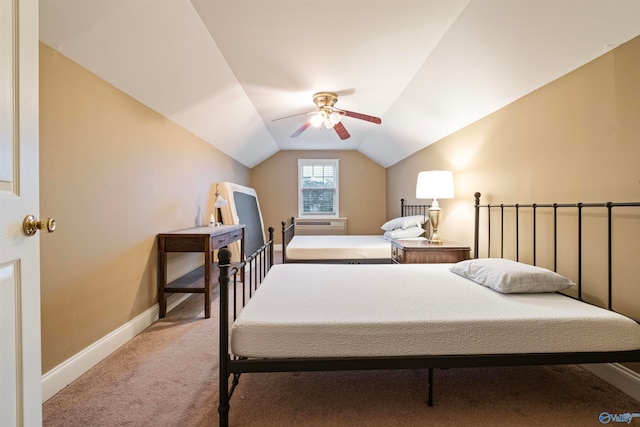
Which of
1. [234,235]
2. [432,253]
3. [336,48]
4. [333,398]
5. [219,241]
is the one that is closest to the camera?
[333,398]

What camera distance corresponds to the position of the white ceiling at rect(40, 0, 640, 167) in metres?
1.62

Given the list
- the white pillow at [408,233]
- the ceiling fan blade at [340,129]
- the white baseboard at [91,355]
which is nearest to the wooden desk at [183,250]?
the white baseboard at [91,355]

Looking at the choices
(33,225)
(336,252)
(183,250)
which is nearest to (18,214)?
(33,225)

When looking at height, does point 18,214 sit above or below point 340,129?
below

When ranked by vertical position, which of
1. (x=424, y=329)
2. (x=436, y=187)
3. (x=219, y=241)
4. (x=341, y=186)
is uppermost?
(x=341, y=186)

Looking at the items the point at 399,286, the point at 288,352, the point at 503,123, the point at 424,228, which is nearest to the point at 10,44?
the point at 288,352

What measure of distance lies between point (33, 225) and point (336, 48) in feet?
7.30

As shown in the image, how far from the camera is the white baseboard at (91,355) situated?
1.58 m

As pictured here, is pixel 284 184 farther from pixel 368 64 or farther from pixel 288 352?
Result: pixel 288 352

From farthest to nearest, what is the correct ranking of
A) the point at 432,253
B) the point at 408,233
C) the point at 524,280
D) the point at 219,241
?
the point at 408,233
the point at 219,241
the point at 432,253
the point at 524,280

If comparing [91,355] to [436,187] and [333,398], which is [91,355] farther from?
[436,187]

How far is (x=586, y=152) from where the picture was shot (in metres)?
1.74
